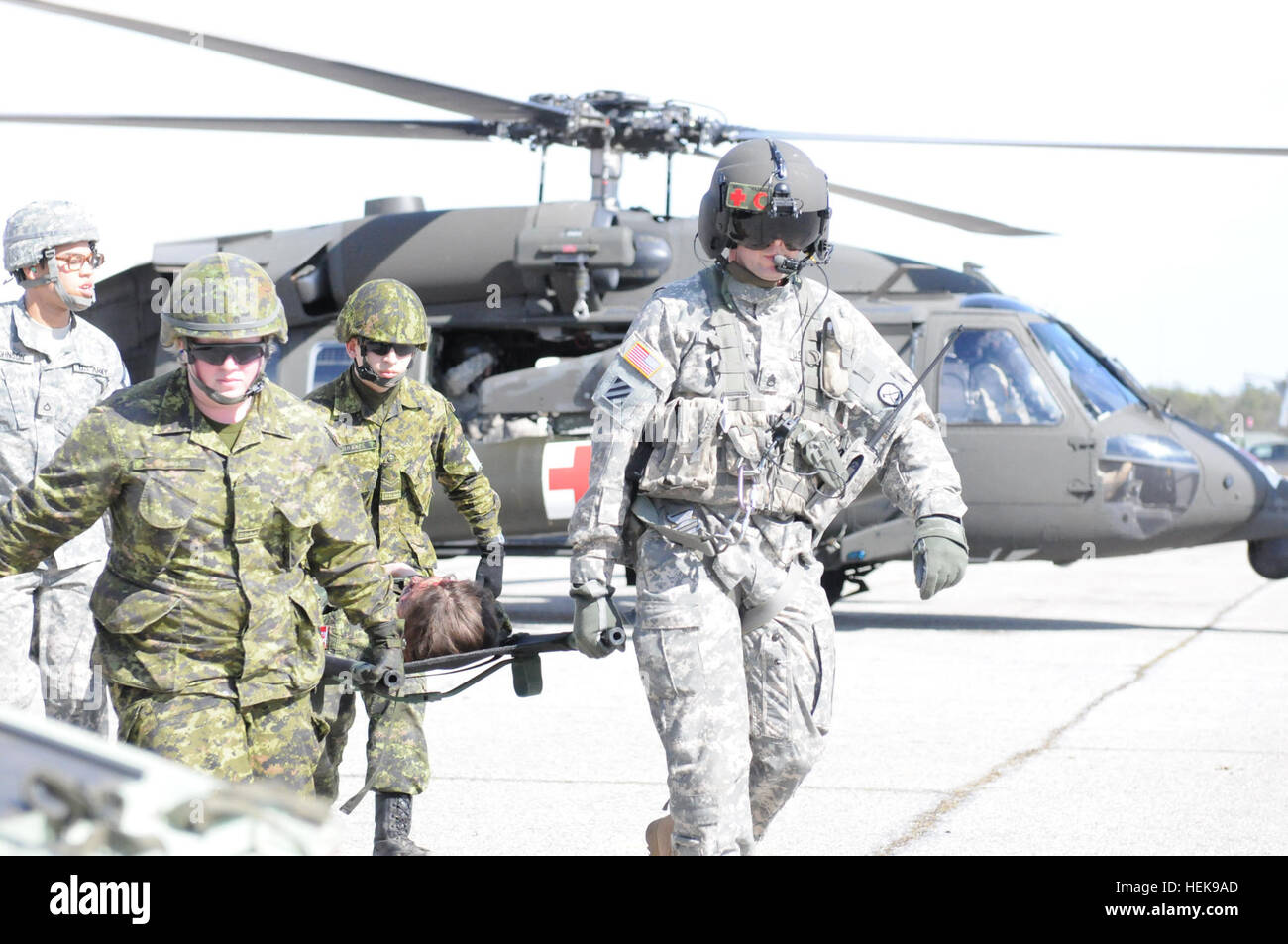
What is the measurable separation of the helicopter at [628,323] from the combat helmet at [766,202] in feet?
18.6

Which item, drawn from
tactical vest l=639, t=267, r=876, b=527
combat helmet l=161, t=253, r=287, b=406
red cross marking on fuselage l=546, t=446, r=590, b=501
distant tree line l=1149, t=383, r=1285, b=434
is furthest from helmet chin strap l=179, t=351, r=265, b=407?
distant tree line l=1149, t=383, r=1285, b=434

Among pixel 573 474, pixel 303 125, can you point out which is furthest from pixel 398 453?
pixel 303 125

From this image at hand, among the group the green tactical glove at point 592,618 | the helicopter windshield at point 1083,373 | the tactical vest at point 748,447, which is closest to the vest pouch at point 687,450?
the tactical vest at point 748,447

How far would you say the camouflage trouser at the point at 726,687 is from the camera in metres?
3.78

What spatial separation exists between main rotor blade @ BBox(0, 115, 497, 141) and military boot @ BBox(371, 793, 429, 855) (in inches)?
236

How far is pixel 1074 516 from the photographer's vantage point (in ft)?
33.4

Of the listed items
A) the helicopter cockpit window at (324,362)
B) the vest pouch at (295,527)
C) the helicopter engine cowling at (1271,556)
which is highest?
the vest pouch at (295,527)

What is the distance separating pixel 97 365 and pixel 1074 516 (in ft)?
22.2

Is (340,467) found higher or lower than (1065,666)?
higher

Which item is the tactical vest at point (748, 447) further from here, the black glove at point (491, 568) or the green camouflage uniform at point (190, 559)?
the black glove at point (491, 568)

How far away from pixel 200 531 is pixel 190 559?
6 cm
